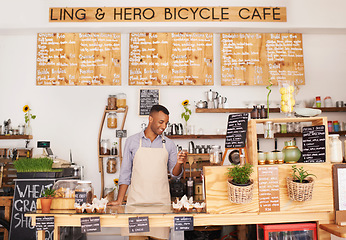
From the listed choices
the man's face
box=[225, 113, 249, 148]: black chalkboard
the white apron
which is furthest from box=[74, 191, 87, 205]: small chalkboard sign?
box=[225, 113, 249, 148]: black chalkboard

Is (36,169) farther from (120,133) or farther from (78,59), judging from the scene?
(78,59)

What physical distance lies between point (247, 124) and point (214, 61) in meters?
2.83

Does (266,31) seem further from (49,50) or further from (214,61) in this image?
(49,50)

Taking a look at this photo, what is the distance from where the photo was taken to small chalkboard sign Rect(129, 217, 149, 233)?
2160 mm

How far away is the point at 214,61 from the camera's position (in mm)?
5145

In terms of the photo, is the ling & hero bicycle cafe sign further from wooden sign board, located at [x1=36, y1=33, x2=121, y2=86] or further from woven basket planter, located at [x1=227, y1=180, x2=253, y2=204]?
woven basket planter, located at [x1=227, y1=180, x2=253, y2=204]

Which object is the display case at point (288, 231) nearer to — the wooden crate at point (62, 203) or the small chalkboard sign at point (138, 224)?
the small chalkboard sign at point (138, 224)

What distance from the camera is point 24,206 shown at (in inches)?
154

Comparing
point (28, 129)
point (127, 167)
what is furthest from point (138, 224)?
point (28, 129)

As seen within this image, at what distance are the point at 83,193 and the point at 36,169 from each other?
184 cm

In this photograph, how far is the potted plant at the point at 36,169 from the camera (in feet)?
12.8

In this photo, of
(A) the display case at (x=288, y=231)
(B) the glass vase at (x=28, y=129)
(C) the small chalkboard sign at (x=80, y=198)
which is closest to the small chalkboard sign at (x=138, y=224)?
(C) the small chalkboard sign at (x=80, y=198)

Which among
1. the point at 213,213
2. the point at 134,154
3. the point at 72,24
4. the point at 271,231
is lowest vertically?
the point at 271,231

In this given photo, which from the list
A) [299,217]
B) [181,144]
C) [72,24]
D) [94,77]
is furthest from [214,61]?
[299,217]
